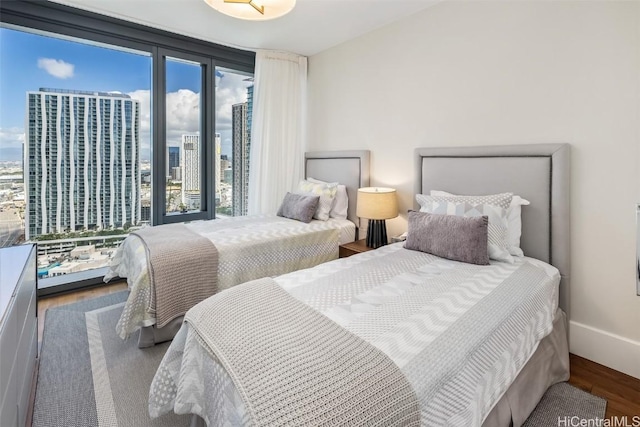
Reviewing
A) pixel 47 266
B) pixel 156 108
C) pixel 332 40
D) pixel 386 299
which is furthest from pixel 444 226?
pixel 47 266

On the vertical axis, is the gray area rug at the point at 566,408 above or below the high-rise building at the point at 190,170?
below

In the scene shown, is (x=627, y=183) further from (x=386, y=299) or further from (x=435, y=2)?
(x=435, y=2)

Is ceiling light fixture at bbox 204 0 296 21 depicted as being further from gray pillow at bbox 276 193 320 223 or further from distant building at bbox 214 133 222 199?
distant building at bbox 214 133 222 199

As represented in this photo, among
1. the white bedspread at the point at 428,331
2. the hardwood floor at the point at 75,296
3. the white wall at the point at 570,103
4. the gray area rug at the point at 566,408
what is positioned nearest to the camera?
the white bedspread at the point at 428,331

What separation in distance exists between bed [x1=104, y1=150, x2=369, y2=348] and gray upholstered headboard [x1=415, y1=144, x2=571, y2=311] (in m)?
1.12

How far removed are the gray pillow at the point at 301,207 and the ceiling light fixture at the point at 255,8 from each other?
5.33ft

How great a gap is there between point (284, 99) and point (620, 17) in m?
3.06

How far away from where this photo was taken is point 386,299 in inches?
54.7

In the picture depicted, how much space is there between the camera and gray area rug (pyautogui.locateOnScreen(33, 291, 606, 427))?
1.54m

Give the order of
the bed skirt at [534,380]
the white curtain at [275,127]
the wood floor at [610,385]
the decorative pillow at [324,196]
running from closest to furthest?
1. the bed skirt at [534,380]
2. the wood floor at [610,385]
3. the decorative pillow at [324,196]
4. the white curtain at [275,127]

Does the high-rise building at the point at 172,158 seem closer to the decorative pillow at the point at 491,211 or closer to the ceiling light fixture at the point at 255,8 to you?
the ceiling light fixture at the point at 255,8

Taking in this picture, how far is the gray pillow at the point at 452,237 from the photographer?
1896 mm

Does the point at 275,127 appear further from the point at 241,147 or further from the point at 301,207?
the point at 301,207

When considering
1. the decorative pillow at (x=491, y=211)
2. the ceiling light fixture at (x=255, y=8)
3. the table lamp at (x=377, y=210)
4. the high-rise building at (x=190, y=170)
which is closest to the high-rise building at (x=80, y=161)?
the high-rise building at (x=190, y=170)
